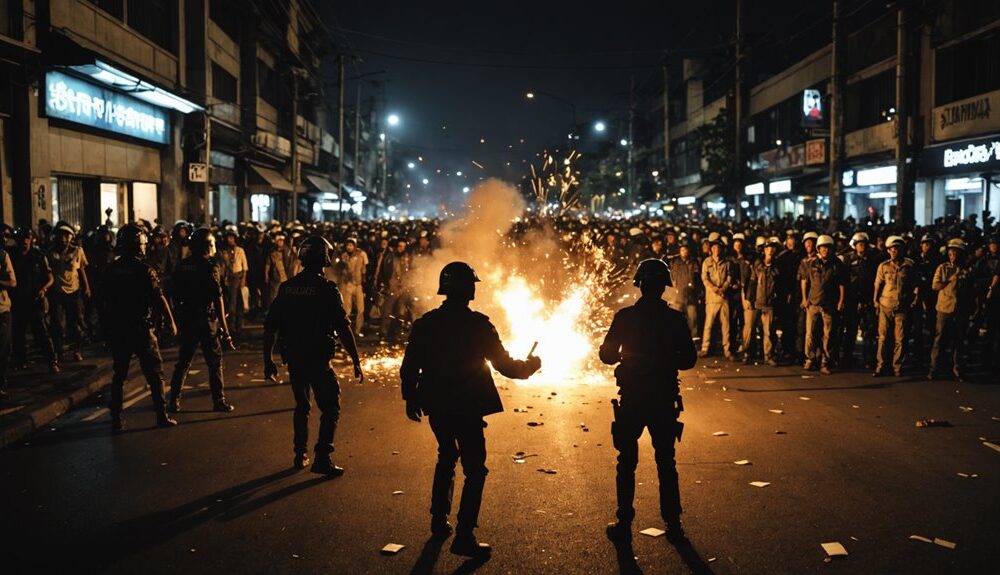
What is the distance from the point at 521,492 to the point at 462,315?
180 cm

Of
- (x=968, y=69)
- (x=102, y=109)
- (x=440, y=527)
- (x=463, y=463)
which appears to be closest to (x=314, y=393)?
(x=440, y=527)

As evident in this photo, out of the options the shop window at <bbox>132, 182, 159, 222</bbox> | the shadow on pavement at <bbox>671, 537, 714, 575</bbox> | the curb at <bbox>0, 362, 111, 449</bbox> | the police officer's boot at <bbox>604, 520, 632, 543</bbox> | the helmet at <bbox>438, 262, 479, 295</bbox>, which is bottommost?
the shadow on pavement at <bbox>671, 537, 714, 575</bbox>

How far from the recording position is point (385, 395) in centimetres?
1019

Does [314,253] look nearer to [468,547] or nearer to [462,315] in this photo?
[462,315]

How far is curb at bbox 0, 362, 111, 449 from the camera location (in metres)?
8.15

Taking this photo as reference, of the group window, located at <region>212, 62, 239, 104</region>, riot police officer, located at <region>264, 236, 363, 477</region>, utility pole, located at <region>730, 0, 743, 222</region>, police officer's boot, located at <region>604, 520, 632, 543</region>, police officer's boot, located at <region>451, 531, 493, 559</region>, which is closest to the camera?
police officer's boot, located at <region>451, 531, 493, 559</region>

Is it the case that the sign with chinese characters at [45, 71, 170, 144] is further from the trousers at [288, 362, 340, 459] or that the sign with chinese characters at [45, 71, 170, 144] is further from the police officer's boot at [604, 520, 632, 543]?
the police officer's boot at [604, 520, 632, 543]

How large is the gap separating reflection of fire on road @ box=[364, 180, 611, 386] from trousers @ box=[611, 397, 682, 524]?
5.36m

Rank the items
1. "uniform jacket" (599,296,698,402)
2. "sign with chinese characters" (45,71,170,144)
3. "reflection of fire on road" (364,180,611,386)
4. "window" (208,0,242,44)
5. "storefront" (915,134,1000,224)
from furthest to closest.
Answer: "window" (208,0,242,44) → "storefront" (915,134,1000,224) → "sign with chinese characters" (45,71,170,144) → "reflection of fire on road" (364,180,611,386) → "uniform jacket" (599,296,698,402)

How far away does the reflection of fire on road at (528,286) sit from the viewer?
1281 cm

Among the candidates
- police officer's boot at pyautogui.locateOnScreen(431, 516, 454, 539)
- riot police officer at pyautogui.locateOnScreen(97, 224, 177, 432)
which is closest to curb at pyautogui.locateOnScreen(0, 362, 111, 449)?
riot police officer at pyautogui.locateOnScreen(97, 224, 177, 432)

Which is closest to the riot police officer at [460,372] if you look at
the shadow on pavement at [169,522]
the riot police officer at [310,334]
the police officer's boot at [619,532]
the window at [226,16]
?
the police officer's boot at [619,532]

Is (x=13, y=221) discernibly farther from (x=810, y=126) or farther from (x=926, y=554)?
(x=810, y=126)

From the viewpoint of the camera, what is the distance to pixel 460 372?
17.2ft
